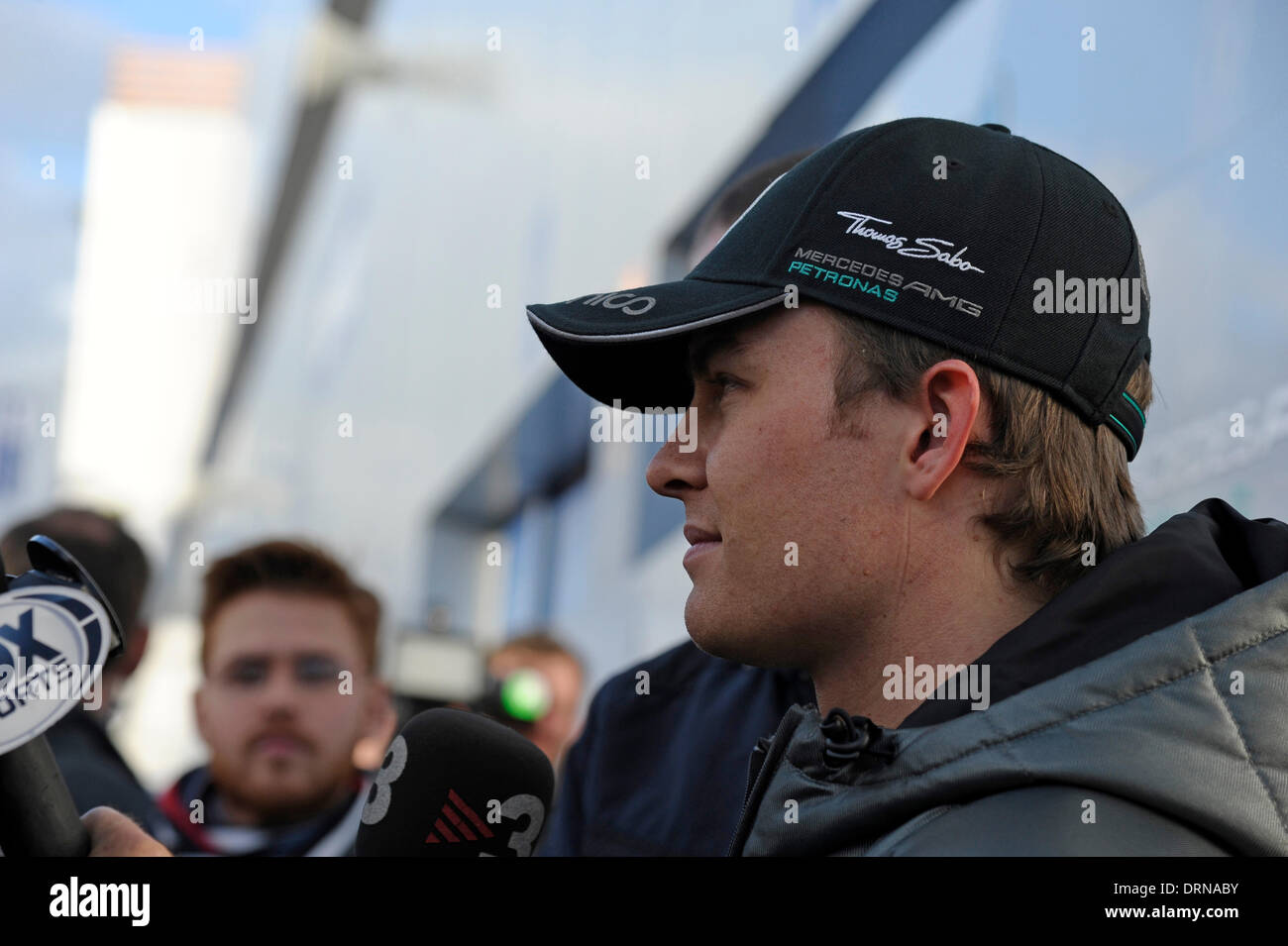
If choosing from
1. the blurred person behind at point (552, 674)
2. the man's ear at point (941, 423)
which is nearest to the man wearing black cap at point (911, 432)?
the man's ear at point (941, 423)

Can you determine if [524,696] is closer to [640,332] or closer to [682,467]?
[682,467]

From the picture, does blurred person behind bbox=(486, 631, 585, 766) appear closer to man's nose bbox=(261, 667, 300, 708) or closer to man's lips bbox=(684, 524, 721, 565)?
man's nose bbox=(261, 667, 300, 708)

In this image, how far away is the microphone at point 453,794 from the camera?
50.1 inches

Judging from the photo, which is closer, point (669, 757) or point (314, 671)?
point (669, 757)

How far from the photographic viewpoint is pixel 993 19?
3322 mm

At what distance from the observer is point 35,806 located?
1030 millimetres

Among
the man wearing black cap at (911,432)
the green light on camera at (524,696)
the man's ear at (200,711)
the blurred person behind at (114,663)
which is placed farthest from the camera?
the green light on camera at (524,696)

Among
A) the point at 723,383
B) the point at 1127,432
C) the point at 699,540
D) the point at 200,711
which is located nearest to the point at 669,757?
the point at 699,540

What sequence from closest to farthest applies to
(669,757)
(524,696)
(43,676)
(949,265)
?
(43,676), (949,265), (669,757), (524,696)

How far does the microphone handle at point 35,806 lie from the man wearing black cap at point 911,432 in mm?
535

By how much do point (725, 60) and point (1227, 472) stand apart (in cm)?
423

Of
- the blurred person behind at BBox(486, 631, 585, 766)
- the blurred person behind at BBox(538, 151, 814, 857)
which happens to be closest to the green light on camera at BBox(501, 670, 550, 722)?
the blurred person behind at BBox(486, 631, 585, 766)

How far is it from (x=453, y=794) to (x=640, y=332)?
464 mm

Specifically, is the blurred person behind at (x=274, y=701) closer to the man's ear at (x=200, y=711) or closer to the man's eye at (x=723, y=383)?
the man's ear at (x=200, y=711)
